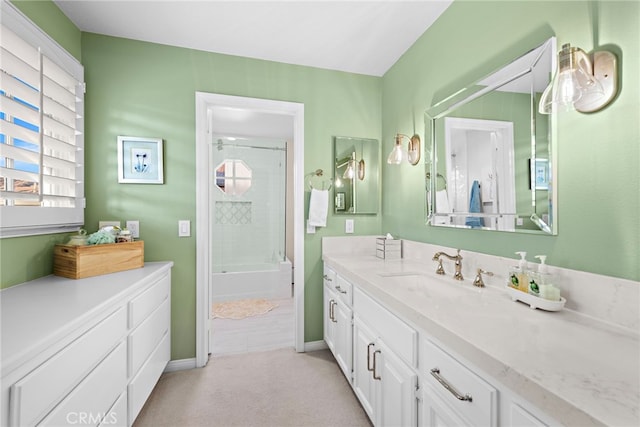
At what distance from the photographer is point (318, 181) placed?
2.37m

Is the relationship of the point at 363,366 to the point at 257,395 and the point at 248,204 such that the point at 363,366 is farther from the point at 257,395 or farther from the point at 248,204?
the point at 248,204

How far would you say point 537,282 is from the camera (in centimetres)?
102

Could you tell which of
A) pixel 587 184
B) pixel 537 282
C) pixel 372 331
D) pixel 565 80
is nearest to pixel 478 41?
pixel 565 80

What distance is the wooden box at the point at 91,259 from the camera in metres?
1.48

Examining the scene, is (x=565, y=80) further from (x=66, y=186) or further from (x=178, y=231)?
(x=66, y=186)

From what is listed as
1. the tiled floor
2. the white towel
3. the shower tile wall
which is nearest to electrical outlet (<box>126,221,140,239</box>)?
the tiled floor

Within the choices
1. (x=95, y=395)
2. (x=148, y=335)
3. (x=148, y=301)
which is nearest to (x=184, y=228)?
(x=148, y=301)

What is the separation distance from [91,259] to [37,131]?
72 cm

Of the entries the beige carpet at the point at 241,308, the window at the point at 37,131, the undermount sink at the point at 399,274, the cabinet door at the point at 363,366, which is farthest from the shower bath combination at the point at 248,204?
the undermount sink at the point at 399,274

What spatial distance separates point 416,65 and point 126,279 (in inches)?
93.6

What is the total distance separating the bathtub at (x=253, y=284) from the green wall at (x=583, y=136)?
265 cm

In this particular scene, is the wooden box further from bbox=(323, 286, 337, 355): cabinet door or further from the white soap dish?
the white soap dish

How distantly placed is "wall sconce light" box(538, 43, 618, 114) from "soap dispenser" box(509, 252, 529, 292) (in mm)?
612

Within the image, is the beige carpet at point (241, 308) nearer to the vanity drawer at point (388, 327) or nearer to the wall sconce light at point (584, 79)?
the vanity drawer at point (388, 327)
